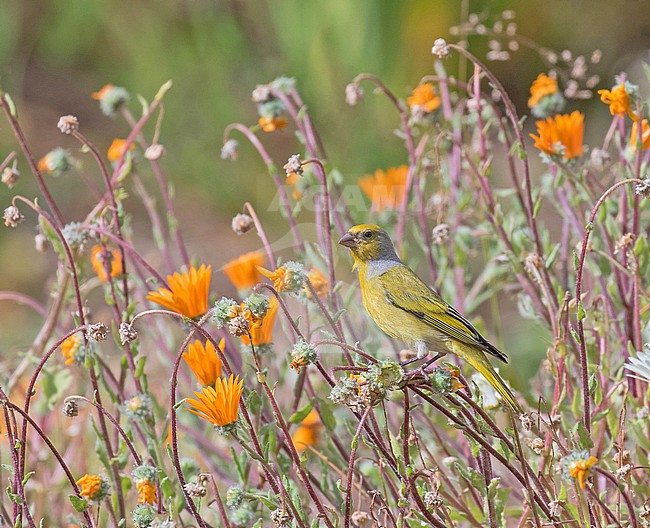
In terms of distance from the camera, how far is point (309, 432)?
3.49ft

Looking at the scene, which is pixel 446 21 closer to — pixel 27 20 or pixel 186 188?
pixel 186 188

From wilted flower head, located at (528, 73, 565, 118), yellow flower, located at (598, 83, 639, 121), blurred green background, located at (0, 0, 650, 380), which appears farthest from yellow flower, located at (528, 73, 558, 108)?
blurred green background, located at (0, 0, 650, 380)

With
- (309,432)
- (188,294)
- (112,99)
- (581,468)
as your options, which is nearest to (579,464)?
(581,468)

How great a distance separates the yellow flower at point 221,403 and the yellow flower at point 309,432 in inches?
14.5

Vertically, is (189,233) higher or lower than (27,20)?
lower

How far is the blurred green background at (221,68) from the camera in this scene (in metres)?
2.33

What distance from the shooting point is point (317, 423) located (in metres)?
1.10

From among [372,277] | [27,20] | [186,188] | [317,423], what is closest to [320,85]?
[186,188]

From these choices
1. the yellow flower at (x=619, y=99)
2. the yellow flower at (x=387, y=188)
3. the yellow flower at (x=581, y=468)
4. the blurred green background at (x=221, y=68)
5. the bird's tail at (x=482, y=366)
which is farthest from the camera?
the blurred green background at (x=221, y=68)

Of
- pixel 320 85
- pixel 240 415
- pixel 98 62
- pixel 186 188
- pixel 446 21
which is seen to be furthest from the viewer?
pixel 98 62

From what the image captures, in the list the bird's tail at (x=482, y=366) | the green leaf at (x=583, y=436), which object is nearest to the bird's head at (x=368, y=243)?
the bird's tail at (x=482, y=366)

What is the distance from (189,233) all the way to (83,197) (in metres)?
0.35

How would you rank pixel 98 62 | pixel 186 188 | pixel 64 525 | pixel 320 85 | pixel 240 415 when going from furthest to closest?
pixel 98 62, pixel 186 188, pixel 320 85, pixel 64 525, pixel 240 415

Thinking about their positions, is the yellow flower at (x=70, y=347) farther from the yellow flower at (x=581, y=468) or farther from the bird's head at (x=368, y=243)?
the yellow flower at (x=581, y=468)
